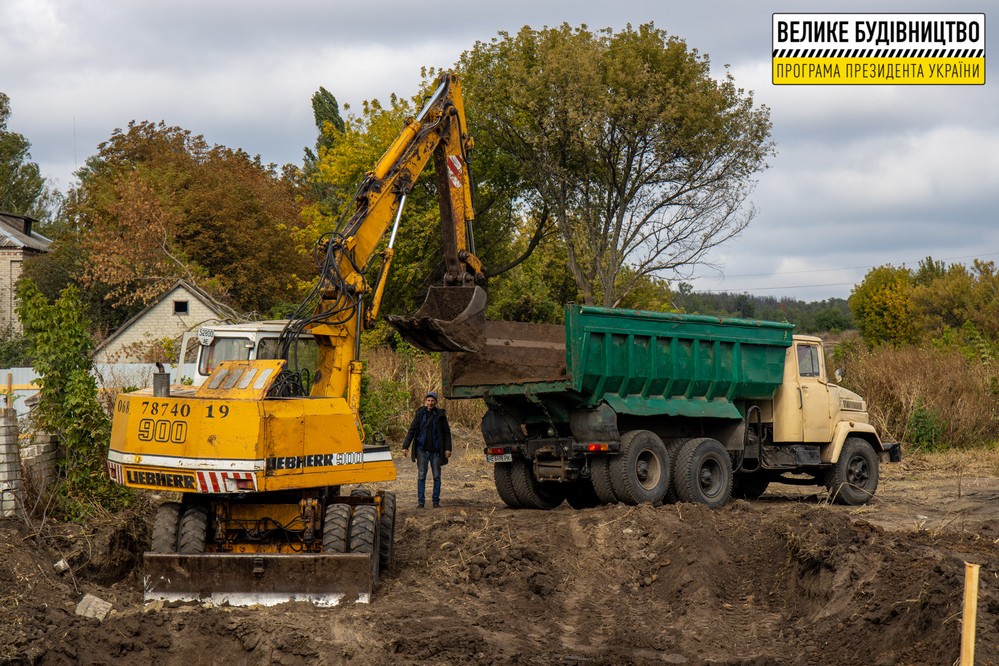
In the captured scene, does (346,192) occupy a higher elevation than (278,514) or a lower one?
higher

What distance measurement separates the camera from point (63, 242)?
48.6 metres

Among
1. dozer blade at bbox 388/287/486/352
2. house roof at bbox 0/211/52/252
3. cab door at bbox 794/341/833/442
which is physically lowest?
cab door at bbox 794/341/833/442

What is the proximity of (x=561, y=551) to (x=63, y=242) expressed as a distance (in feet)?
139

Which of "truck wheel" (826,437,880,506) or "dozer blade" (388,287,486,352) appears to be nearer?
"dozer blade" (388,287,486,352)

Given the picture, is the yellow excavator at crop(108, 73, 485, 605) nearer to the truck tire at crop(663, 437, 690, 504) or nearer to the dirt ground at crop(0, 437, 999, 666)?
the dirt ground at crop(0, 437, 999, 666)

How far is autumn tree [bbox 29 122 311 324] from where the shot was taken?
3922 centimetres

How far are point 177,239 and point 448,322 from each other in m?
32.4

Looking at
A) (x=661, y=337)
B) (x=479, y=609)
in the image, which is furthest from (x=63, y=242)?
(x=479, y=609)

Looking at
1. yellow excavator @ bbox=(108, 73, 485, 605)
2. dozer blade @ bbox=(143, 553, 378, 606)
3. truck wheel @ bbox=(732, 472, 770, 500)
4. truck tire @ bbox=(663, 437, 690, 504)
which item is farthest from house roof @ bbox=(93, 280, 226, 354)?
dozer blade @ bbox=(143, 553, 378, 606)

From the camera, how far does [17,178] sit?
73.8 m

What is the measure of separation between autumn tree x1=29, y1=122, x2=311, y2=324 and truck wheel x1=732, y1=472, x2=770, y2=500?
2203 centimetres

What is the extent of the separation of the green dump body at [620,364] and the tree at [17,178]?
64.3 meters

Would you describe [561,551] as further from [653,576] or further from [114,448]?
[114,448]

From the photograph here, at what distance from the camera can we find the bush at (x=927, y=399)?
84.1 ft
